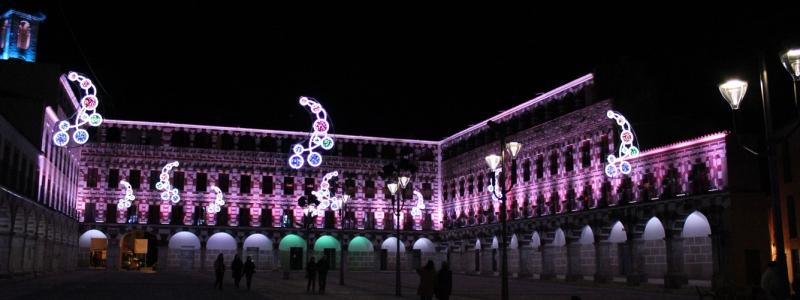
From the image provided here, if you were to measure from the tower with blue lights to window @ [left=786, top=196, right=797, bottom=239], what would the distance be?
41.2 m

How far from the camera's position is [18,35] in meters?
46.2

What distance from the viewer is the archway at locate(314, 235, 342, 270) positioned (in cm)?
6725

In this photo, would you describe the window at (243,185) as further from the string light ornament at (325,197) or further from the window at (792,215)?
the window at (792,215)

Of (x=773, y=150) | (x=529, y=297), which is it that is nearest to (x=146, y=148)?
(x=529, y=297)

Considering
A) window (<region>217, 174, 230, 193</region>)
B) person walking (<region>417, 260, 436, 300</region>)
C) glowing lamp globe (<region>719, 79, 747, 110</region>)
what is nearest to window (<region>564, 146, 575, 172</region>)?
window (<region>217, 174, 230, 193</region>)

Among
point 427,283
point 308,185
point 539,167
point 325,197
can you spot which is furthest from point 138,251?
point 427,283

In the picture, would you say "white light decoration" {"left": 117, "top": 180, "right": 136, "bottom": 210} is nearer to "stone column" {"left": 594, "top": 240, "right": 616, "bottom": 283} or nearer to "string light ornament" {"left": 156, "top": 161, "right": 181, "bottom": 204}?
"string light ornament" {"left": 156, "top": 161, "right": 181, "bottom": 204}

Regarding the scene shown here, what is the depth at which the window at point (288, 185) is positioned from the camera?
66.8m

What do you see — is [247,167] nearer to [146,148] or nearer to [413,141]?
[146,148]

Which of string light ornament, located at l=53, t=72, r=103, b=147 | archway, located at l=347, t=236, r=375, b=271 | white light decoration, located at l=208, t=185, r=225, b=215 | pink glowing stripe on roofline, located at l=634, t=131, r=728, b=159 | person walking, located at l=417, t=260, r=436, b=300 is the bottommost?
person walking, located at l=417, t=260, r=436, b=300

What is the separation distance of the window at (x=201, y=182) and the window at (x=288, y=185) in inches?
259

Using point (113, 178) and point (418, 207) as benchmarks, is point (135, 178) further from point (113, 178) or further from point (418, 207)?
point (418, 207)

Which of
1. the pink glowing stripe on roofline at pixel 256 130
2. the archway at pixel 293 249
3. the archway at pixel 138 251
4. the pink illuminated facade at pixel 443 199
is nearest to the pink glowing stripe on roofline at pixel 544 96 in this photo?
the pink illuminated facade at pixel 443 199

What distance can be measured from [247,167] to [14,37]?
23705 millimetres
